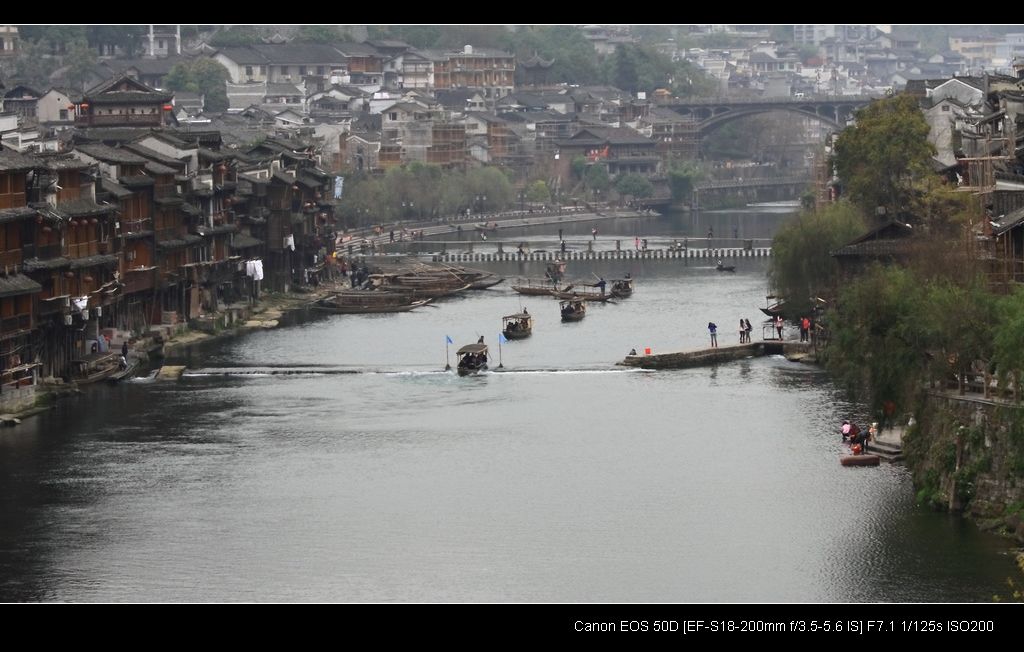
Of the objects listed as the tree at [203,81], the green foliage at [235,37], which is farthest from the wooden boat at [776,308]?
the green foliage at [235,37]

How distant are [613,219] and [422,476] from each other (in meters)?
97.5

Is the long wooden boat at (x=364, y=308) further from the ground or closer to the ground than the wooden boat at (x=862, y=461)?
further from the ground

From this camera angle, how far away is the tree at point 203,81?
493ft

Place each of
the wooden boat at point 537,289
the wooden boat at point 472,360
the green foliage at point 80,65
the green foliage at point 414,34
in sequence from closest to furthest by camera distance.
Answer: the wooden boat at point 472,360
the wooden boat at point 537,289
the green foliage at point 80,65
the green foliage at point 414,34

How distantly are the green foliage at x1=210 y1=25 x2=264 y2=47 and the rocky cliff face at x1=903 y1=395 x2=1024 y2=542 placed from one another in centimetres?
13012

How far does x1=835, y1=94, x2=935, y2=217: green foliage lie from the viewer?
224 ft

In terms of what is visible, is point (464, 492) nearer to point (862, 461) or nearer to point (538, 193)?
point (862, 461)

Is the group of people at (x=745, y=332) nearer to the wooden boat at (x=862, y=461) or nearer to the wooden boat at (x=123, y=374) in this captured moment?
the wooden boat at (x=123, y=374)

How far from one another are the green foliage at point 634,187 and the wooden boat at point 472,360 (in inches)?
3546

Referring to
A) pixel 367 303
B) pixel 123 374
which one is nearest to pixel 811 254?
pixel 367 303

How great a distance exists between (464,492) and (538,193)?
4030 inches

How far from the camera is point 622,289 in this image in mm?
84688

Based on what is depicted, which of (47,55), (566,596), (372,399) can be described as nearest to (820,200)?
(372,399)

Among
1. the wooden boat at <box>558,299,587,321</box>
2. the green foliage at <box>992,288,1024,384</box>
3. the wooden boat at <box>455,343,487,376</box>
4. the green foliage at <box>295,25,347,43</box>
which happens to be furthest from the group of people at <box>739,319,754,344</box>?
the green foliage at <box>295,25,347,43</box>
